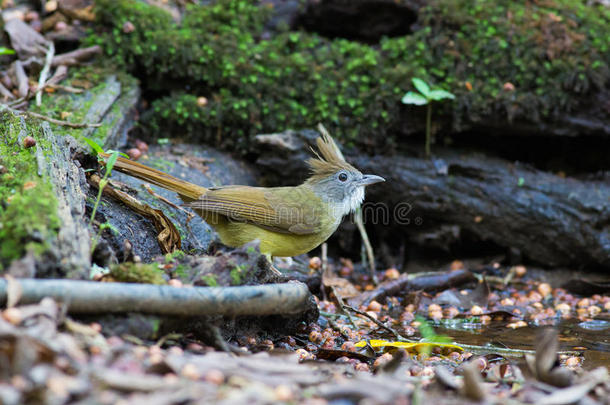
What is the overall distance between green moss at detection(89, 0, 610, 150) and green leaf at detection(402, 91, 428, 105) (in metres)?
0.30

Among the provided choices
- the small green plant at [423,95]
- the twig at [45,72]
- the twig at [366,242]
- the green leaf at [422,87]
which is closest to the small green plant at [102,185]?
the twig at [45,72]

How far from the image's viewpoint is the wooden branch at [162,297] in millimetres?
2344

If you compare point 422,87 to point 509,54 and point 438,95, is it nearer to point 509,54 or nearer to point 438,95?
point 438,95

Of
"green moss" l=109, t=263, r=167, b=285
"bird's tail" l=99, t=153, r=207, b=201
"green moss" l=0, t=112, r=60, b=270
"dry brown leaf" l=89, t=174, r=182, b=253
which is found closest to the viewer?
"green moss" l=0, t=112, r=60, b=270

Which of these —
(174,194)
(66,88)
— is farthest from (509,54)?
(66,88)

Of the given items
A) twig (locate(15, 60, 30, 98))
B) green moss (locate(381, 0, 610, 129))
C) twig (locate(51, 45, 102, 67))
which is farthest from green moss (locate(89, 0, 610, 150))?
twig (locate(15, 60, 30, 98))

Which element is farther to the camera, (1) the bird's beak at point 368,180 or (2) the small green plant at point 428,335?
(1) the bird's beak at point 368,180

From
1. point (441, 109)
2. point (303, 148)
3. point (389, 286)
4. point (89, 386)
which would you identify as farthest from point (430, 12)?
point (89, 386)

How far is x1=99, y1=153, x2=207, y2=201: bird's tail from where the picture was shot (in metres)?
4.16

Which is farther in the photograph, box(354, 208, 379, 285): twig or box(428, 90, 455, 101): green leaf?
box(354, 208, 379, 285): twig

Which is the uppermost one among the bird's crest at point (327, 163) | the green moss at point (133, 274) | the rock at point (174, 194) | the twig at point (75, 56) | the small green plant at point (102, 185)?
the twig at point (75, 56)

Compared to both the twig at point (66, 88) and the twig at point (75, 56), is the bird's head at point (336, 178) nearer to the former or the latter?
the twig at point (66, 88)

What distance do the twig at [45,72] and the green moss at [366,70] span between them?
1.76 feet

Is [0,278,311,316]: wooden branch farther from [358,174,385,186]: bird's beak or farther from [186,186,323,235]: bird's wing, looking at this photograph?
[358,174,385,186]: bird's beak
